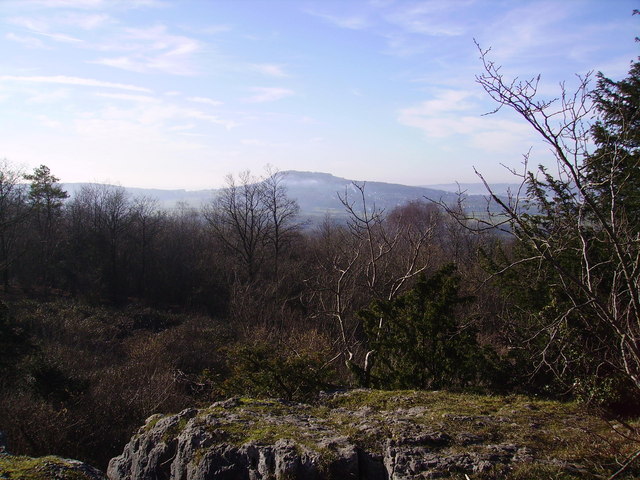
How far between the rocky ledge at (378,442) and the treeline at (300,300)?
763 mm

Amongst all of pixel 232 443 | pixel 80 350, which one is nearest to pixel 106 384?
pixel 80 350

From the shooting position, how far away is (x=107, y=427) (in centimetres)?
1209

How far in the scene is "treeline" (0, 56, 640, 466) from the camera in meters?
5.71

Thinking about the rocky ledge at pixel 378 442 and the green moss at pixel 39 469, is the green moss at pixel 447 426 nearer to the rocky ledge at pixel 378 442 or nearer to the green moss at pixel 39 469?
the rocky ledge at pixel 378 442

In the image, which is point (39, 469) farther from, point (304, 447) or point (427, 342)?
point (427, 342)

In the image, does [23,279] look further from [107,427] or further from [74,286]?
[107,427]

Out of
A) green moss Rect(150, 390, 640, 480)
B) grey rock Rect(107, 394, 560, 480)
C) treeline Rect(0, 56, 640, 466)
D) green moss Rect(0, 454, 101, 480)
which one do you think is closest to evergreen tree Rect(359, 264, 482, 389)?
treeline Rect(0, 56, 640, 466)

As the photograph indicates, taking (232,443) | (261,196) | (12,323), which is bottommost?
(12,323)

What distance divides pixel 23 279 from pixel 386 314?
33107 millimetres

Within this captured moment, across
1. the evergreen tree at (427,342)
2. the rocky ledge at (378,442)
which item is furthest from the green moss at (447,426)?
the evergreen tree at (427,342)

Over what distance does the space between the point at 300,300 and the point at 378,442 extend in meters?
10.00

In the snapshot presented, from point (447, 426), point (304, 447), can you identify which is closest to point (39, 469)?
point (304, 447)

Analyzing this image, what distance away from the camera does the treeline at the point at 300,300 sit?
5.71m

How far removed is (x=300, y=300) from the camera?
48.4ft
